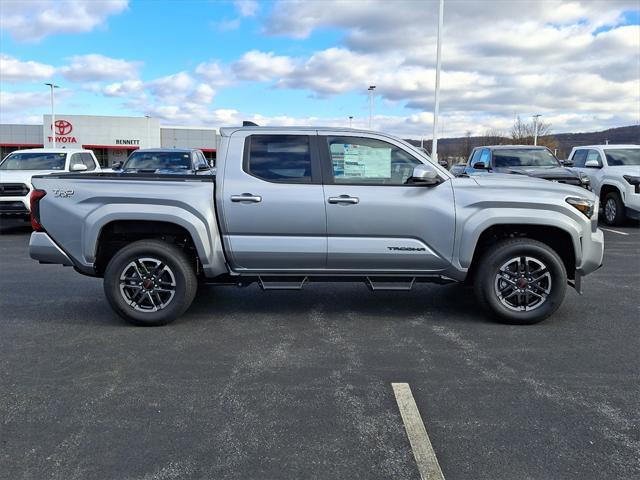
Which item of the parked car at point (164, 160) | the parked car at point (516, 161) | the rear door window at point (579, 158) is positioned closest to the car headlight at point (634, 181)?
the parked car at point (516, 161)

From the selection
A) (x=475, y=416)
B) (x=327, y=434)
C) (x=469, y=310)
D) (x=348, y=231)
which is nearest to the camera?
(x=327, y=434)

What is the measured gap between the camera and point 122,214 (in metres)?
5.21

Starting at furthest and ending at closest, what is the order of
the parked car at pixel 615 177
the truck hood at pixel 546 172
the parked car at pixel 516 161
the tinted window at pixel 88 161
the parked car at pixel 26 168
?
the tinted window at pixel 88 161 < the parked car at pixel 516 161 < the parked car at pixel 615 177 < the parked car at pixel 26 168 < the truck hood at pixel 546 172

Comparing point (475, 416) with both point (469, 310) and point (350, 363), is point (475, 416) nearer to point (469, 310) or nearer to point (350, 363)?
point (350, 363)

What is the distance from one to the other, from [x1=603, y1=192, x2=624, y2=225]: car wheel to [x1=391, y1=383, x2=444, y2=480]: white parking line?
11440mm

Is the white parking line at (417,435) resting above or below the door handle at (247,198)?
below

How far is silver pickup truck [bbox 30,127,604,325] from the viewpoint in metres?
5.24

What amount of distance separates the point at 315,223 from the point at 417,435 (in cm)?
244

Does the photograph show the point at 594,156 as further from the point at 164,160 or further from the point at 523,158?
the point at 164,160

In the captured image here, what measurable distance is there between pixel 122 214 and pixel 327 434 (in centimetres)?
302

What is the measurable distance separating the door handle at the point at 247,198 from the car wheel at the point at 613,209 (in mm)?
11054

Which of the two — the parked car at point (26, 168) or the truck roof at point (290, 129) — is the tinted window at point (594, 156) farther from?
the parked car at point (26, 168)

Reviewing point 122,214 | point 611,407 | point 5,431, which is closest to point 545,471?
point 611,407

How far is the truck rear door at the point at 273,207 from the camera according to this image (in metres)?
5.24
